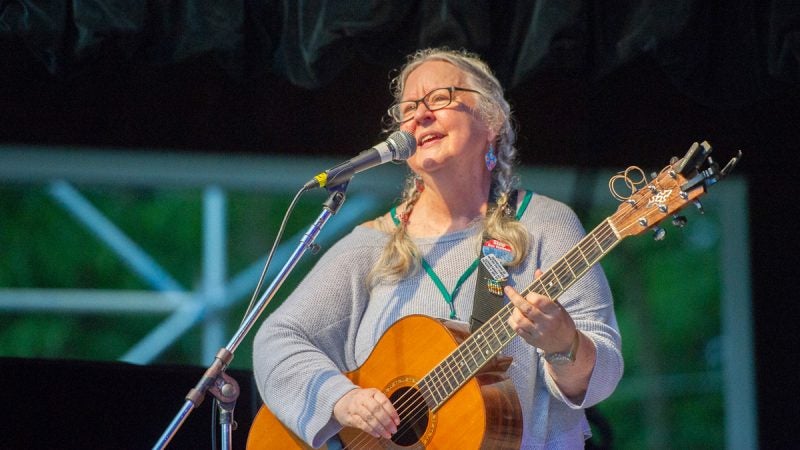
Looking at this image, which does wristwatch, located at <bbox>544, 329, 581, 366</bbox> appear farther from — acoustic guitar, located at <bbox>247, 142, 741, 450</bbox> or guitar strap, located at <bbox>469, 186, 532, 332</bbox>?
guitar strap, located at <bbox>469, 186, 532, 332</bbox>

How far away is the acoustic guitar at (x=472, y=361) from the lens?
2477mm

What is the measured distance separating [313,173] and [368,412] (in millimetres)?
1648

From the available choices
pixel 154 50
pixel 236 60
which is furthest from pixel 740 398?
pixel 154 50

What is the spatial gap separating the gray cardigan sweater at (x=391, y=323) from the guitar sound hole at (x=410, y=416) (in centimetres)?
18

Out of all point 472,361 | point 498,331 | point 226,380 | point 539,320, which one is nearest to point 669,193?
point 539,320

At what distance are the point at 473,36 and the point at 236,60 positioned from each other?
908mm

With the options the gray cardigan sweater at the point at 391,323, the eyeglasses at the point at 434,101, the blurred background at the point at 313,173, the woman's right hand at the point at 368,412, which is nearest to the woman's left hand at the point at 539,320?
the gray cardigan sweater at the point at 391,323

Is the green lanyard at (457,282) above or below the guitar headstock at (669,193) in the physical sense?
above

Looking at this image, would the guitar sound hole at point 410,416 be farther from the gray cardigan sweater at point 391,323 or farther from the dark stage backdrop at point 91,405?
the dark stage backdrop at point 91,405

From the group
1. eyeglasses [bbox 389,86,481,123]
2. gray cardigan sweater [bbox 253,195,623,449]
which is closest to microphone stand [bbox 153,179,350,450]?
gray cardigan sweater [bbox 253,195,623,449]

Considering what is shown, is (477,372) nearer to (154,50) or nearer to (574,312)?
(574,312)

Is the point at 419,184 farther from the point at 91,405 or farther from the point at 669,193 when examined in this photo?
the point at 91,405

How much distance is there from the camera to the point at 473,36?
3803 millimetres

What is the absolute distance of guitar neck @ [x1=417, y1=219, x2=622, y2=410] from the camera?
259cm
